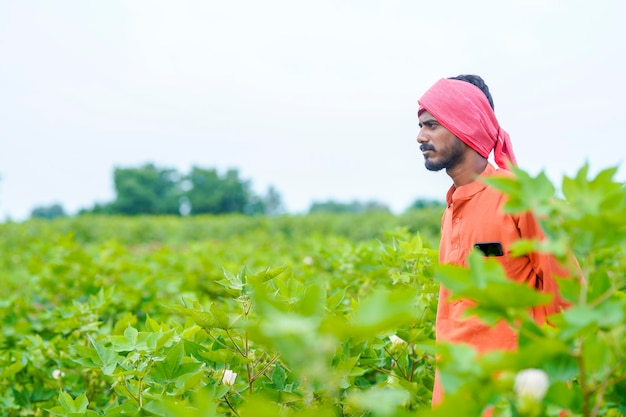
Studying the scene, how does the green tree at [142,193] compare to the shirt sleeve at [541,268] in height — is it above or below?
below

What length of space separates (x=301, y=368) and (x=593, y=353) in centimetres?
42

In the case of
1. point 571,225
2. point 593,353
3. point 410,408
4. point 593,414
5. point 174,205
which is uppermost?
point 571,225

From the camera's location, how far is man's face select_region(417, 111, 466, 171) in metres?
2.07

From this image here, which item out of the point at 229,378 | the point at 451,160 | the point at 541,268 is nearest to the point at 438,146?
the point at 451,160

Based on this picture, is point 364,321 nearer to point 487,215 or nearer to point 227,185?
point 487,215

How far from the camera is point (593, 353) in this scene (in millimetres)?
942

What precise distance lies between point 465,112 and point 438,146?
0.44ft

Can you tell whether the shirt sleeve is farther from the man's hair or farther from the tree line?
the tree line

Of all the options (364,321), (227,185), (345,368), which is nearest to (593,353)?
(364,321)

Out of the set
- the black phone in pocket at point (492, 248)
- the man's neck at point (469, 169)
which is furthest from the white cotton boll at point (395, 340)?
the man's neck at point (469, 169)

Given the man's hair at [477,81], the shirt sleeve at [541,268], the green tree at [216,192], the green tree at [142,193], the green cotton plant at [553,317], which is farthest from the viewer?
the green tree at [142,193]

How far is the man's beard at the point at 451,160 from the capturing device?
81.6 inches

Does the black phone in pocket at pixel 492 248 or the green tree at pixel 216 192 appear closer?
the black phone in pocket at pixel 492 248

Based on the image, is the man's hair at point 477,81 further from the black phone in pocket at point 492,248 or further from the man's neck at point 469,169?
the black phone in pocket at point 492,248
